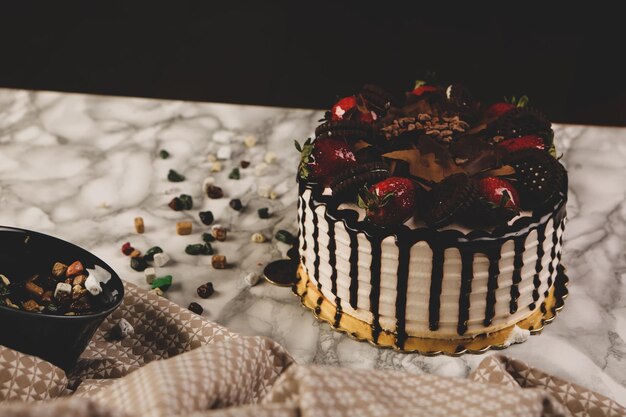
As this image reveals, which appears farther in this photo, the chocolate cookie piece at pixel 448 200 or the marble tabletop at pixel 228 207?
the marble tabletop at pixel 228 207

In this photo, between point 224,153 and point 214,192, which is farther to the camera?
point 224,153

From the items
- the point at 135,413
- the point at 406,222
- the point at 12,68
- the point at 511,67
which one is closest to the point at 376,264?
the point at 406,222

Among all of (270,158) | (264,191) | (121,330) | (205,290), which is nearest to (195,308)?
(205,290)

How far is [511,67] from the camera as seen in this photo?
11.9 feet

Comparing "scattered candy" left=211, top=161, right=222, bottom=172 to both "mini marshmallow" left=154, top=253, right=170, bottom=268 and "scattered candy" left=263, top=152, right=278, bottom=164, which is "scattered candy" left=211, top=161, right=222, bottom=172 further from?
"mini marshmallow" left=154, top=253, right=170, bottom=268

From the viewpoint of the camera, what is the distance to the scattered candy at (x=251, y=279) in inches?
71.9

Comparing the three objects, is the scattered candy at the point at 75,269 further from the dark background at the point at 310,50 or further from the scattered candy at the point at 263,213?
the dark background at the point at 310,50

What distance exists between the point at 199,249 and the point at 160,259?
93 mm

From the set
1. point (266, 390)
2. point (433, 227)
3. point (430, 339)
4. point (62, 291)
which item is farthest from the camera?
point (430, 339)

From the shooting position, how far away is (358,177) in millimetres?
1585

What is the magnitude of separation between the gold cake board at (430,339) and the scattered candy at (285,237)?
17 centimetres

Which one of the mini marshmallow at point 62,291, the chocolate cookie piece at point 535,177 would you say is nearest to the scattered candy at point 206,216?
the mini marshmallow at point 62,291

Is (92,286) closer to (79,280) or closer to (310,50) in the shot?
(79,280)

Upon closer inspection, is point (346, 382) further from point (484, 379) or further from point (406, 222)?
point (406, 222)
